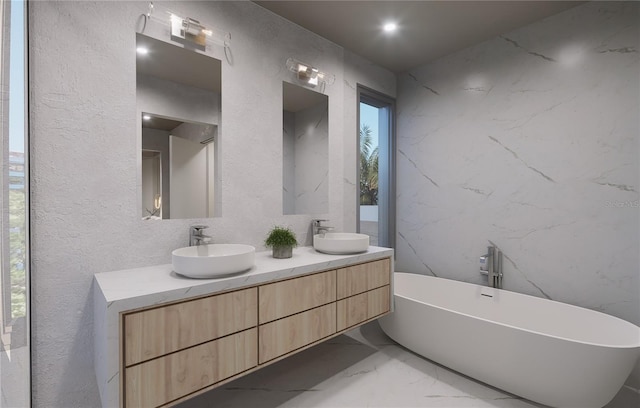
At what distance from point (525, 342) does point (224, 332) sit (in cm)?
170

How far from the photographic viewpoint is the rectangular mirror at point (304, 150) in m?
2.36

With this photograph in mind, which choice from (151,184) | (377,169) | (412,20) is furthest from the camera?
(377,169)

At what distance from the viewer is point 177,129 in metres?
1.83

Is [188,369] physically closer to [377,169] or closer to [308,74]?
[308,74]

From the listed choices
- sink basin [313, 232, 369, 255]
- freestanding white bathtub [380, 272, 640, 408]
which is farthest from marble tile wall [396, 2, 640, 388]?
sink basin [313, 232, 369, 255]

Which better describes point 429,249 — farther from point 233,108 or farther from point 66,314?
point 66,314

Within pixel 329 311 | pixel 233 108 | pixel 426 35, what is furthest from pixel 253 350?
pixel 426 35

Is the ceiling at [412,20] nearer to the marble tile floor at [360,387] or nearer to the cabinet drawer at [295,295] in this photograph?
the cabinet drawer at [295,295]

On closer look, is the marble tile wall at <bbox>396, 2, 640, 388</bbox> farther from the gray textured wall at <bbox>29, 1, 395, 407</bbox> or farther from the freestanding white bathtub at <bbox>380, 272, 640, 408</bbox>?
the gray textured wall at <bbox>29, 1, 395, 407</bbox>

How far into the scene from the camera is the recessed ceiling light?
243cm

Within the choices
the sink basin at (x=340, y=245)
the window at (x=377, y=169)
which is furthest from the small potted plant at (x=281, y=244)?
the window at (x=377, y=169)

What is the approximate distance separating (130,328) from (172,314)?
6.1 inches

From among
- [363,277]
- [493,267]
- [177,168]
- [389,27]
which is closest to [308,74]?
[389,27]

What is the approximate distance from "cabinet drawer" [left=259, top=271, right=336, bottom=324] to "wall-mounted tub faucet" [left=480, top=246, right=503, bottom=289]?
1505 millimetres
